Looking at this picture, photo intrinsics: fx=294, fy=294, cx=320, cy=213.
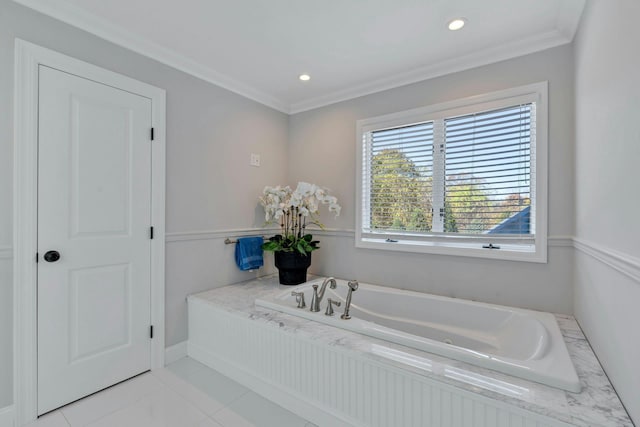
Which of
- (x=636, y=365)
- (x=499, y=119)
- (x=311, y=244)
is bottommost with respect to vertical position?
(x=636, y=365)

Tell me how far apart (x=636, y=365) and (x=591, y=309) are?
2.12 feet

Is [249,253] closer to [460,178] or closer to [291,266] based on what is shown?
[291,266]

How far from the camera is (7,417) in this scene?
1530 millimetres

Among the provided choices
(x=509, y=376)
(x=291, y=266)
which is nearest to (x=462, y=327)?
(x=509, y=376)

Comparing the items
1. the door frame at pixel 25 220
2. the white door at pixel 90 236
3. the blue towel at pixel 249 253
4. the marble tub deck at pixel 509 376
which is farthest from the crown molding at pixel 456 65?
the door frame at pixel 25 220

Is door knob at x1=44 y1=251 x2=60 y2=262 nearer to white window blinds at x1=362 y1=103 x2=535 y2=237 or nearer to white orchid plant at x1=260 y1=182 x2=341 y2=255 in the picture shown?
white orchid plant at x1=260 y1=182 x2=341 y2=255

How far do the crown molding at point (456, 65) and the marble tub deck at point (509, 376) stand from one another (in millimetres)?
1780

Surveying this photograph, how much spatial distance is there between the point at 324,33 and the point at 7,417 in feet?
9.20

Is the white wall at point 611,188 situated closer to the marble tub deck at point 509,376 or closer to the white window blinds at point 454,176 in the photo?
the marble tub deck at point 509,376

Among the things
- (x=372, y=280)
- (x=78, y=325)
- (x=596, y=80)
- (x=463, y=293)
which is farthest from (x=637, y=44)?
(x=78, y=325)

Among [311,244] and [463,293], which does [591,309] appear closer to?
[463,293]

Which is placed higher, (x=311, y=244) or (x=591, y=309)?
(x=311, y=244)

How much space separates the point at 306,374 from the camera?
5.42ft

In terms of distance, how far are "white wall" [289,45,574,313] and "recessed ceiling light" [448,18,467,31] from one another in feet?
1.57
